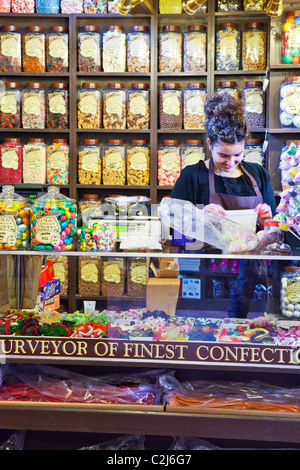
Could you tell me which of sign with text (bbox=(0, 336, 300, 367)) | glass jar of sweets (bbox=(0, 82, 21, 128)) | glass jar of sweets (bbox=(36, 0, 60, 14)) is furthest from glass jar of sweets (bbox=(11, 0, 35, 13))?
sign with text (bbox=(0, 336, 300, 367))

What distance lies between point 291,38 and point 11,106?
1911 mm

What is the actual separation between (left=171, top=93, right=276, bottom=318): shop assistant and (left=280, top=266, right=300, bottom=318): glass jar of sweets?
1.89 ft

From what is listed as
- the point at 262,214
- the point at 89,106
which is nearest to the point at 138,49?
the point at 89,106

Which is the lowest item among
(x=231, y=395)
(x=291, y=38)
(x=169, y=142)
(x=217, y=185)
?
(x=231, y=395)

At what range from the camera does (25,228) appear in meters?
1.70

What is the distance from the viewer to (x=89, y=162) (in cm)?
378

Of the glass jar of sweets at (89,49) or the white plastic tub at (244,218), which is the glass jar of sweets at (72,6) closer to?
the glass jar of sweets at (89,49)

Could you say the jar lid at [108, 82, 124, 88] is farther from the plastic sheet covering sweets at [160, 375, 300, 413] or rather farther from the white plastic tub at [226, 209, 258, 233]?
the plastic sheet covering sweets at [160, 375, 300, 413]

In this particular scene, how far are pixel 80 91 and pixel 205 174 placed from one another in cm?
160

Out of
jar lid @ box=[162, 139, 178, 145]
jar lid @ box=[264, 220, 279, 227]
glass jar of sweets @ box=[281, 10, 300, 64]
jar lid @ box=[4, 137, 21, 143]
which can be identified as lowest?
jar lid @ box=[264, 220, 279, 227]

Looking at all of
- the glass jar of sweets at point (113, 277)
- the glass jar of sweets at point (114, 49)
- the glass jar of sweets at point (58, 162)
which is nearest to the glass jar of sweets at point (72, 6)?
the glass jar of sweets at point (114, 49)

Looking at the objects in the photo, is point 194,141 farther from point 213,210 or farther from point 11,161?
point 213,210

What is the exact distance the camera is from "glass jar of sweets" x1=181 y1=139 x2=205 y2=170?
12.2 ft

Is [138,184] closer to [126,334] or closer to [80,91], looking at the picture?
[80,91]
